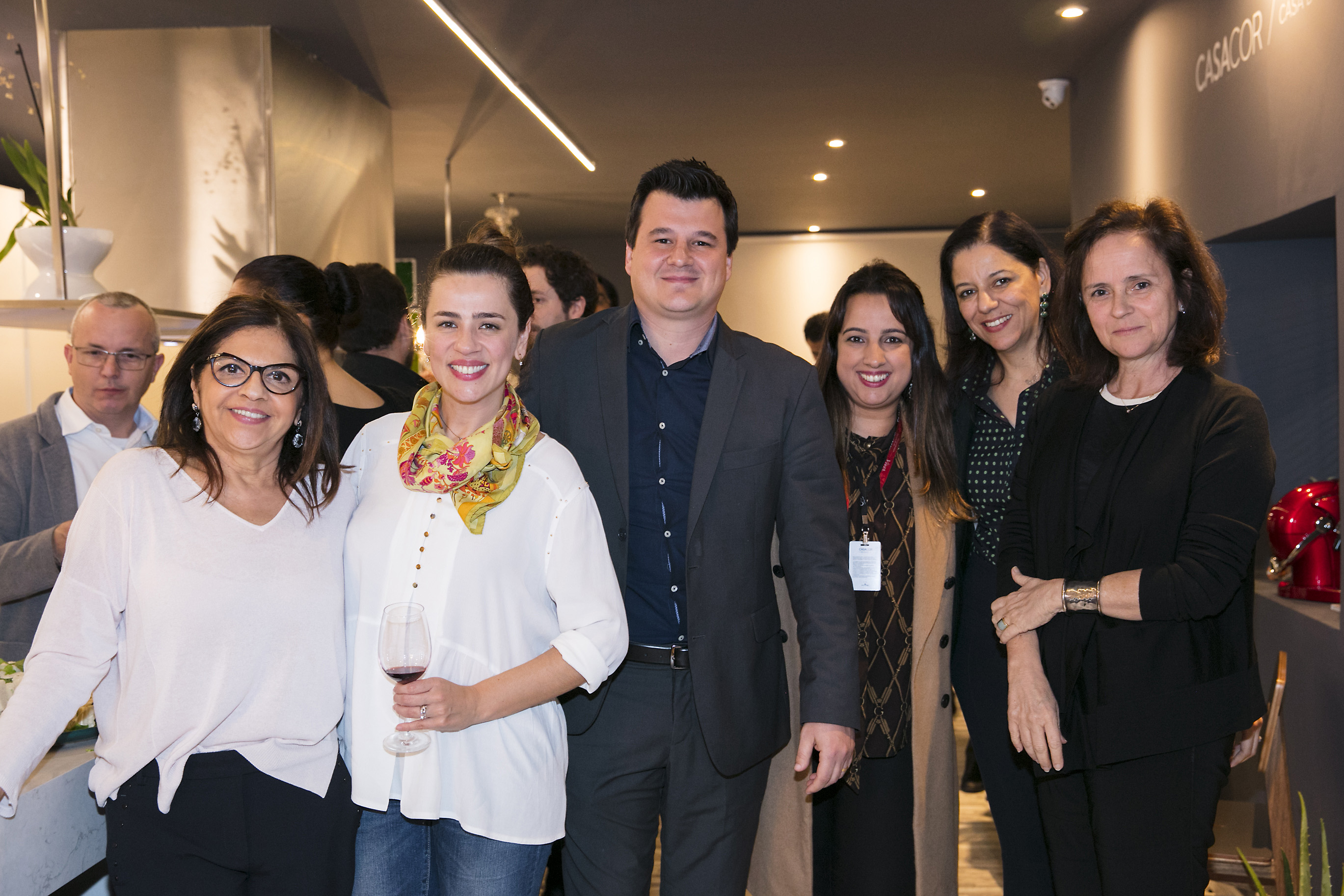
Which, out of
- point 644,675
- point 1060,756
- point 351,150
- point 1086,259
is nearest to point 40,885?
point 644,675

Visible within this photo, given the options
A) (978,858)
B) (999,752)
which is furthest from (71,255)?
(978,858)

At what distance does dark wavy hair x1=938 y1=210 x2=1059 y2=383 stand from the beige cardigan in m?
0.46

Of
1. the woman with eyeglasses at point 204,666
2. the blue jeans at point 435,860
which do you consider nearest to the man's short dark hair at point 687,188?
the woman with eyeglasses at point 204,666

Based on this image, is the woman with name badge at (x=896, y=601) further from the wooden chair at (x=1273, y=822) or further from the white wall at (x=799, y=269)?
the white wall at (x=799, y=269)

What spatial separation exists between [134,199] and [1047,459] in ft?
15.2

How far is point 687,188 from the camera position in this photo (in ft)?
7.07

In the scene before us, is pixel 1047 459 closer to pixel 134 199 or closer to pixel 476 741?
pixel 476 741

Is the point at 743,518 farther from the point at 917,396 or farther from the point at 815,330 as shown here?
the point at 815,330

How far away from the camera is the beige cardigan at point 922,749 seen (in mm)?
2525

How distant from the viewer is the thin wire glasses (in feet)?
8.55

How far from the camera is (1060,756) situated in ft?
6.59

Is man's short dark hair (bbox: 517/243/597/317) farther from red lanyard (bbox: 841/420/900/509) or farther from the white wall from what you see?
the white wall

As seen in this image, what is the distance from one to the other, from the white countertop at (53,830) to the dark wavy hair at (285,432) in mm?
635

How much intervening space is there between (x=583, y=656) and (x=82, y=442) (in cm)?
168
